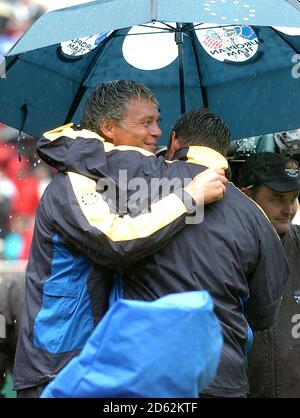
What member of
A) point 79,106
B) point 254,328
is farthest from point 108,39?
point 254,328

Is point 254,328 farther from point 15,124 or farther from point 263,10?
point 15,124

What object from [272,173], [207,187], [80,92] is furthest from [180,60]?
[207,187]

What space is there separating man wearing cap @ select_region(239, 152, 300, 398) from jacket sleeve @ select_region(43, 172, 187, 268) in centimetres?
119

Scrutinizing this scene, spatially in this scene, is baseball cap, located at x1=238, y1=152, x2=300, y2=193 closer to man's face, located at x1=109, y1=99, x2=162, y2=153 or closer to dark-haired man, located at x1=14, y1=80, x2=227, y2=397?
man's face, located at x1=109, y1=99, x2=162, y2=153

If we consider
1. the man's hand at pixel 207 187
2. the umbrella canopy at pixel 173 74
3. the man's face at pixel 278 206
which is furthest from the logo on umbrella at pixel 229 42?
the man's hand at pixel 207 187

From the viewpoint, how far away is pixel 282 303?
13.6ft

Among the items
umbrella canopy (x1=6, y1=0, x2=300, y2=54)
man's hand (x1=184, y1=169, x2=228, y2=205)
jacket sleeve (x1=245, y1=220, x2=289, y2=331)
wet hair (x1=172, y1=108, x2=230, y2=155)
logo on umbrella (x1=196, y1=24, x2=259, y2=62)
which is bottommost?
jacket sleeve (x1=245, y1=220, x2=289, y2=331)

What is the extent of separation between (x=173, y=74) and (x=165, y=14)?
57.4 inches

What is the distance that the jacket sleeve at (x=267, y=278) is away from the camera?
10.4 ft

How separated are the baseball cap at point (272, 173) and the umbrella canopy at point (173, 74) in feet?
0.77

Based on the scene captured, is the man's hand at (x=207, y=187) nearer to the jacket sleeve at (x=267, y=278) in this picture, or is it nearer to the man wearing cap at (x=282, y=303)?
the jacket sleeve at (x=267, y=278)

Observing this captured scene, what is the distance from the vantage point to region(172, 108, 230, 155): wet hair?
3.33 metres

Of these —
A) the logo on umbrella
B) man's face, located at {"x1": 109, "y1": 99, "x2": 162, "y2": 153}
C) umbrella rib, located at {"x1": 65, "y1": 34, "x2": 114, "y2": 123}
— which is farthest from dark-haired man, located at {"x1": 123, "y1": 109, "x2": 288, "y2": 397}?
umbrella rib, located at {"x1": 65, "y1": 34, "x2": 114, "y2": 123}
